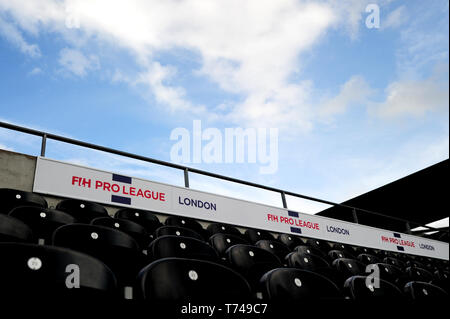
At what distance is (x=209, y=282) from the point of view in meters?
1.43

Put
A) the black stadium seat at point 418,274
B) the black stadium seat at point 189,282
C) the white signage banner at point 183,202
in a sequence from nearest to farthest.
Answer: the black stadium seat at point 189,282 < the black stadium seat at point 418,274 < the white signage banner at point 183,202

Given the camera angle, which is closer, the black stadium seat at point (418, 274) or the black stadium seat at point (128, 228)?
the black stadium seat at point (128, 228)

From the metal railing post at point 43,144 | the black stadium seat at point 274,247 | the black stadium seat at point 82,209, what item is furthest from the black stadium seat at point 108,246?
the metal railing post at point 43,144

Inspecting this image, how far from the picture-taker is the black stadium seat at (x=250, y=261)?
95.5 inches

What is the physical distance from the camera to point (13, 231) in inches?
72.2

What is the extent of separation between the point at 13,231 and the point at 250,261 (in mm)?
1496

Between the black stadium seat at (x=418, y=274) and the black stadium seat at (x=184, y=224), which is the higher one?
the black stadium seat at (x=184, y=224)

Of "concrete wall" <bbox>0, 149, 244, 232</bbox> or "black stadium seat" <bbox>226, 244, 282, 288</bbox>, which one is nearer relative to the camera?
"black stadium seat" <bbox>226, 244, 282, 288</bbox>

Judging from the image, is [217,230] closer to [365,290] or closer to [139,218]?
[139,218]

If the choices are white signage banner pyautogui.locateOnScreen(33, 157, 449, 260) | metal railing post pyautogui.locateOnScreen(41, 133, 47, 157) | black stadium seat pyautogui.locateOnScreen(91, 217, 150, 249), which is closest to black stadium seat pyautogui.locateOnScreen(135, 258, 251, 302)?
black stadium seat pyautogui.locateOnScreen(91, 217, 150, 249)

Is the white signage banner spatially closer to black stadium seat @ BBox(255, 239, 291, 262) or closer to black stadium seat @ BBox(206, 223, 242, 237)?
black stadium seat @ BBox(206, 223, 242, 237)

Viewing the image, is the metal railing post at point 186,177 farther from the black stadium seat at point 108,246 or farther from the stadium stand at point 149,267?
the black stadium seat at point 108,246

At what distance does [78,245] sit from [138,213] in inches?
86.6

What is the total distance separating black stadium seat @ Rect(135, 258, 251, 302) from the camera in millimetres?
1289
